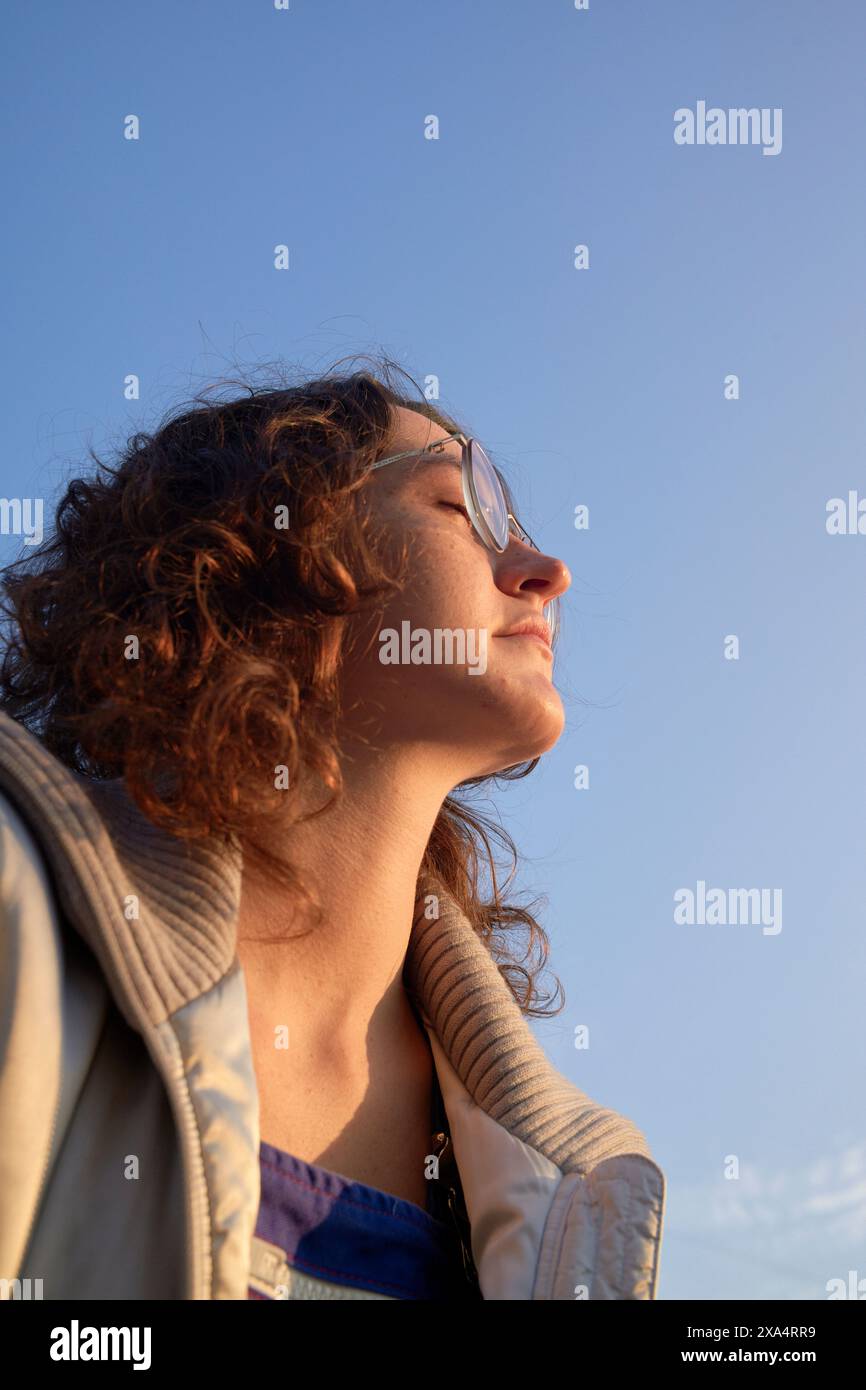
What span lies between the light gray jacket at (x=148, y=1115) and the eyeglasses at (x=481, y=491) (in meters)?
1.01

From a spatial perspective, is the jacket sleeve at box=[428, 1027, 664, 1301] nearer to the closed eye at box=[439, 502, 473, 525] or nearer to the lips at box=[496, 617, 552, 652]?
the lips at box=[496, 617, 552, 652]

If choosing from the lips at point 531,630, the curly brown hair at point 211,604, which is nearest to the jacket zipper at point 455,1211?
the curly brown hair at point 211,604

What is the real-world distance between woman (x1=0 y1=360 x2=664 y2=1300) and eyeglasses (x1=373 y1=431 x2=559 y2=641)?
0.01m

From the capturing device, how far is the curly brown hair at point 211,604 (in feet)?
7.91

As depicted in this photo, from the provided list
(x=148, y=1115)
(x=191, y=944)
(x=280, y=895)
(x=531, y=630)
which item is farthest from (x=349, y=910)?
(x=531, y=630)

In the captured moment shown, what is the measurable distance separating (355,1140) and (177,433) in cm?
180

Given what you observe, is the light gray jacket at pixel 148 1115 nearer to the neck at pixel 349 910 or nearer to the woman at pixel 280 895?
the woman at pixel 280 895

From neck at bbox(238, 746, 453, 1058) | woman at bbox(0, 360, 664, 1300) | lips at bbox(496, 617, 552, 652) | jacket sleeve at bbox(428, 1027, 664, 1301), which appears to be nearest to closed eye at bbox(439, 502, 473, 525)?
woman at bbox(0, 360, 664, 1300)

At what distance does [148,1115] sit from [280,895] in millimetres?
589

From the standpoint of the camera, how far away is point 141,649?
252 cm

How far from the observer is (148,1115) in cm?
201

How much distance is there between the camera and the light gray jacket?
1.89m
